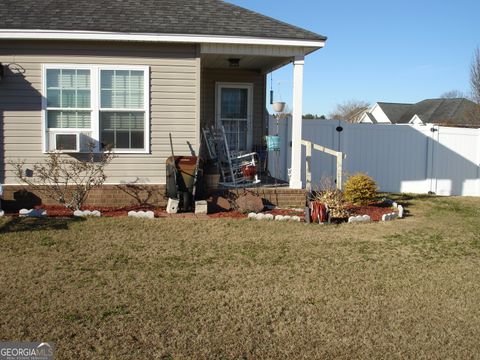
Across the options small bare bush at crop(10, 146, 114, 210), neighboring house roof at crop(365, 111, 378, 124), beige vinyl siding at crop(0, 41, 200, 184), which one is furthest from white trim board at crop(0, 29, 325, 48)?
neighboring house roof at crop(365, 111, 378, 124)

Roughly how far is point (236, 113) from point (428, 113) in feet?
93.1

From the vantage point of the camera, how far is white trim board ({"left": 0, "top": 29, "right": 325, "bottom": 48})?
9.20 meters

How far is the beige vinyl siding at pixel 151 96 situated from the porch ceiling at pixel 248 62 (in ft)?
4.07

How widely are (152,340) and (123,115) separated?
6.26m

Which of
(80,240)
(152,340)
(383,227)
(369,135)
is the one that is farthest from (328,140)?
(152,340)

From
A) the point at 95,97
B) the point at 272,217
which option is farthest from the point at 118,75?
the point at 272,217

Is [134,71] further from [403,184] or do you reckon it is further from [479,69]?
[479,69]

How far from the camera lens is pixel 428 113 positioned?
3781 cm

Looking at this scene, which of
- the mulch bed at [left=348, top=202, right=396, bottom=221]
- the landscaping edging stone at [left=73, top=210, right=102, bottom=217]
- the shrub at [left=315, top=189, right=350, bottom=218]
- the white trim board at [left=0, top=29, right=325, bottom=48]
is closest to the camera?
the landscaping edging stone at [left=73, top=210, right=102, bottom=217]

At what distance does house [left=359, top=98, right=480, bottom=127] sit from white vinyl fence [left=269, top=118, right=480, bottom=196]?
13084 mm

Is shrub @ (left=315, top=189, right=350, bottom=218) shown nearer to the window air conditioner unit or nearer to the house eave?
the house eave

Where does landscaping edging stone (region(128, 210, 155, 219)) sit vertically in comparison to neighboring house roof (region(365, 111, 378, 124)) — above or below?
below

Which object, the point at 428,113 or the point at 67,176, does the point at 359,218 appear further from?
the point at 428,113

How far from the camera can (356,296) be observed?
5.43 meters
